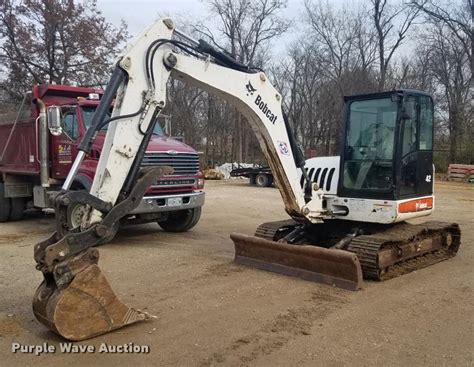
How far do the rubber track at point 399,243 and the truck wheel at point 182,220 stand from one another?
421cm

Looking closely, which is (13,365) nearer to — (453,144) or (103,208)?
(103,208)

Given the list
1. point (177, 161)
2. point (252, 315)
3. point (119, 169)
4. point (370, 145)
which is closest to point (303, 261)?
point (252, 315)

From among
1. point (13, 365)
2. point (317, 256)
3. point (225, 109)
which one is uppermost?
point (225, 109)

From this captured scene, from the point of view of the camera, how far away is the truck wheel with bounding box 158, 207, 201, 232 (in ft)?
33.7

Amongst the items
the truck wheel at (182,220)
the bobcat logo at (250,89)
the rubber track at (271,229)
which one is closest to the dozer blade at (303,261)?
the rubber track at (271,229)

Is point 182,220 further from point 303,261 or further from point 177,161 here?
point 303,261

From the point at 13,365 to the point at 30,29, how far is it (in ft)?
81.1

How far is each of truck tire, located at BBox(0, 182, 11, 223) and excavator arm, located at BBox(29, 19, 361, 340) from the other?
7539 millimetres

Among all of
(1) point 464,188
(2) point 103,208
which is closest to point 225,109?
(1) point 464,188

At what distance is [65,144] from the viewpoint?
1005cm

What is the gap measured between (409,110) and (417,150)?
0.62m

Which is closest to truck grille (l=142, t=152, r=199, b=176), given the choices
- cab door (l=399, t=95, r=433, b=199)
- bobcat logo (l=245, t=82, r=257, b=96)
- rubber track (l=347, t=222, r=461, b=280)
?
bobcat logo (l=245, t=82, r=257, b=96)

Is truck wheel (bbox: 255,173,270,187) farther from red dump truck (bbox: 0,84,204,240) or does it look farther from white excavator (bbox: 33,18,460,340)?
white excavator (bbox: 33,18,460,340)

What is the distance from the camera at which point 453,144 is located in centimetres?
3281
